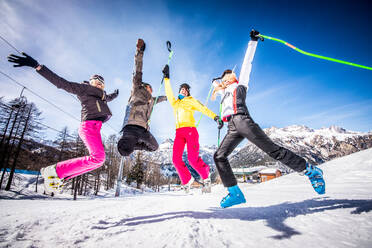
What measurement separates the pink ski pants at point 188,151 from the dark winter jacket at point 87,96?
1.66 metres

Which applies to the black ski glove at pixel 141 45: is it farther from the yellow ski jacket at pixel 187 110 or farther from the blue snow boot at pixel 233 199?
the blue snow boot at pixel 233 199

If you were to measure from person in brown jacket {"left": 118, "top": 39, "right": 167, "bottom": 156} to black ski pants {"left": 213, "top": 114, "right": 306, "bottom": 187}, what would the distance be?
1689mm

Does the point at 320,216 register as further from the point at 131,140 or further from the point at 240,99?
the point at 131,140

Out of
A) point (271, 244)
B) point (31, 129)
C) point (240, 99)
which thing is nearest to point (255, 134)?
point (240, 99)

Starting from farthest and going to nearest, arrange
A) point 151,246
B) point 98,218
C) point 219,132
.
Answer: point 219,132 < point 98,218 < point 151,246

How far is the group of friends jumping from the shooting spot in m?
2.52

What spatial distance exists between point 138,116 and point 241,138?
2159 mm

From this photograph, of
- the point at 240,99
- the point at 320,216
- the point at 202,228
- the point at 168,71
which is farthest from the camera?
the point at 168,71

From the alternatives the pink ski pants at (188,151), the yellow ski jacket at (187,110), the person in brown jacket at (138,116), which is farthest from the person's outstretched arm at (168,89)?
the pink ski pants at (188,151)

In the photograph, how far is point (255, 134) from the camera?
2.46 m

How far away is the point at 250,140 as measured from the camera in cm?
255

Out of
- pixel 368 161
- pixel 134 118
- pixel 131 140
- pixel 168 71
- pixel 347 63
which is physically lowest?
pixel 368 161

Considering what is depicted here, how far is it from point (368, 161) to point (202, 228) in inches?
293

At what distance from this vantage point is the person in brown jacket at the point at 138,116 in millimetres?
3189
